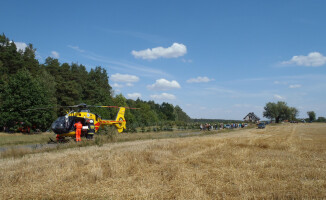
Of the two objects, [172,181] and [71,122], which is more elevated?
[71,122]

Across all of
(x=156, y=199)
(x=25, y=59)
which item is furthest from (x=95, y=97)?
(x=156, y=199)

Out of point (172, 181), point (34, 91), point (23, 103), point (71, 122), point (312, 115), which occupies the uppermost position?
point (34, 91)

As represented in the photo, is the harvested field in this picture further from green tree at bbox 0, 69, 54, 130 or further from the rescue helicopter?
green tree at bbox 0, 69, 54, 130

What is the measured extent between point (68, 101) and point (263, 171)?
167 ft

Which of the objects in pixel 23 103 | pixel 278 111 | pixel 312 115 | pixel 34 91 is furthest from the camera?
pixel 312 115

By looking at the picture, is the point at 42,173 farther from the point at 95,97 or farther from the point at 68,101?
the point at 95,97

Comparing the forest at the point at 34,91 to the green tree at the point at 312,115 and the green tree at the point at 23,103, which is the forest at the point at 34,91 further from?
the green tree at the point at 312,115

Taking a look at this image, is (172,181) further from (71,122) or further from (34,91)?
(34,91)

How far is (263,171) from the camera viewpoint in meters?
7.23

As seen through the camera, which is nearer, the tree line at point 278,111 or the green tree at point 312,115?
the tree line at point 278,111

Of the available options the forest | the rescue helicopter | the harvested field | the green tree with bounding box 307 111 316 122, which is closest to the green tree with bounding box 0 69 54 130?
the forest

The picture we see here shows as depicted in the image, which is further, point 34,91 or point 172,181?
point 34,91

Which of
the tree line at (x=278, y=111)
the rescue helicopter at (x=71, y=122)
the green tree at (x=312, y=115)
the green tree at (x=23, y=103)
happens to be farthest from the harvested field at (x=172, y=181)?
the green tree at (x=312, y=115)

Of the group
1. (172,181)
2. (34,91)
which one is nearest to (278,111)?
(34,91)
